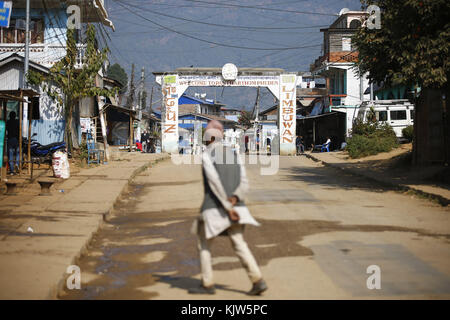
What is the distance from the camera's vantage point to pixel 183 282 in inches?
269

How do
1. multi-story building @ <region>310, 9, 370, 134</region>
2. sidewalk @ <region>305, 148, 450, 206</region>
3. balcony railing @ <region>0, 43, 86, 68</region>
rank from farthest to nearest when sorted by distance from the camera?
1. multi-story building @ <region>310, 9, 370, 134</region>
2. balcony railing @ <region>0, 43, 86, 68</region>
3. sidewalk @ <region>305, 148, 450, 206</region>

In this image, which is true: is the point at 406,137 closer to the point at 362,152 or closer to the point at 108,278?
the point at 362,152

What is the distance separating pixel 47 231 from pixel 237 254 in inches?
181

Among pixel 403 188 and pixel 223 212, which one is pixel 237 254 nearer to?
pixel 223 212

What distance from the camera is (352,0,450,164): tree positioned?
1520 cm

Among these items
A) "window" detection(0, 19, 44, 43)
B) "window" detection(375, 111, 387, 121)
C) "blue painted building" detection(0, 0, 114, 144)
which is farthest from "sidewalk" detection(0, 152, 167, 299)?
"window" detection(375, 111, 387, 121)

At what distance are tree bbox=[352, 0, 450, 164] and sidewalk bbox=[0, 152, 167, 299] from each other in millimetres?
8144

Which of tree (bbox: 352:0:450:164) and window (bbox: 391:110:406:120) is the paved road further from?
window (bbox: 391:110:406:120)

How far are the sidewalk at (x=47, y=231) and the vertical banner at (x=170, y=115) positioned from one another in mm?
22945

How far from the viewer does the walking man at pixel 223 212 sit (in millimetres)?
6105

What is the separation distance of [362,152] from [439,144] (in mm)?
10236

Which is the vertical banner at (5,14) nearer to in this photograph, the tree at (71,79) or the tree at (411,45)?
the tree at (71,79)

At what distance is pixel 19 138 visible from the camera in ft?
59.8

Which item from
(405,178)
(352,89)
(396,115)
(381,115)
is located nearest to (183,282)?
(405,178)
